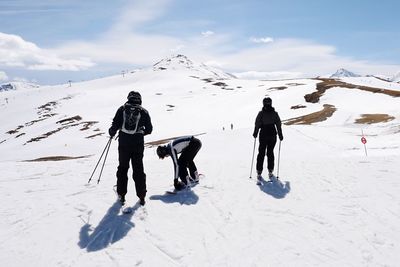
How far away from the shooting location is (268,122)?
14.1 metres

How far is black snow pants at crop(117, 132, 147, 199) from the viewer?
10.6 meters

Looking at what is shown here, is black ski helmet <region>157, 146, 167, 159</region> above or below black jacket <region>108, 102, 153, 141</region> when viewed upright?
below

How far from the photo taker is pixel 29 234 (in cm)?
934

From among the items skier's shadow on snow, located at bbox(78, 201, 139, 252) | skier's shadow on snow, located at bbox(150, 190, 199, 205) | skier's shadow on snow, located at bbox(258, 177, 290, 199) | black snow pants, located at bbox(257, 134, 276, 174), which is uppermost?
black snow pants, located at bbox(257, 134, 276, 174)

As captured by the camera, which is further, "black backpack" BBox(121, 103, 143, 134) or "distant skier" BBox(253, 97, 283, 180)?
"distant skier" BBox(253, 97, 283, 180)

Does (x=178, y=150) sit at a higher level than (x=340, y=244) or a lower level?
higher

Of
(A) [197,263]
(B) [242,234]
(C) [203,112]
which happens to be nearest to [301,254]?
(B) [242,234]

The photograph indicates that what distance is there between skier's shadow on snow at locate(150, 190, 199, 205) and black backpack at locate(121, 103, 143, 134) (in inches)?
109

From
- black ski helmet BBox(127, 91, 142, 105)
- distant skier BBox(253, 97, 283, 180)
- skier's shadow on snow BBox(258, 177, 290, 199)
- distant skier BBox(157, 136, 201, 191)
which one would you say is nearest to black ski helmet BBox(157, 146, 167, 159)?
distant skier BBox(157, 136, 201, 191)

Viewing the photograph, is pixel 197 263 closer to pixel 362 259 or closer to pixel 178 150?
pixel 362 259

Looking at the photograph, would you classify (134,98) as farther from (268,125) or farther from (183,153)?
(268,125)

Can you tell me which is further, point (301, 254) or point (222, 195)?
point (222, 195)

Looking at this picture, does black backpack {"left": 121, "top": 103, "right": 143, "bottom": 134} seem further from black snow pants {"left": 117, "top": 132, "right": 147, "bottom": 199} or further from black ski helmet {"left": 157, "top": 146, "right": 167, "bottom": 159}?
black ski helmet {"left": 157, "top": 146, "right": 167, "bottom": 159}

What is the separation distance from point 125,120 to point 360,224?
668 cm
